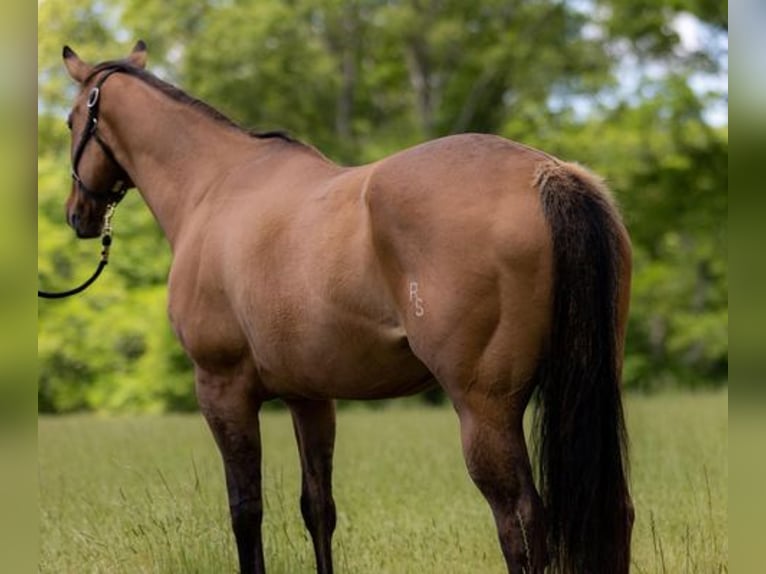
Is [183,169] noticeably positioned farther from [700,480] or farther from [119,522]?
[700,480]

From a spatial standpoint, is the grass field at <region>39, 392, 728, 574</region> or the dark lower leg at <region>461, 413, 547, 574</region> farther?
the grass field at <region>39, 392, 728, 574</region>

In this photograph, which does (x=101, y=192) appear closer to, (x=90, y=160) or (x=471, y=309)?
(x=90, y=160)

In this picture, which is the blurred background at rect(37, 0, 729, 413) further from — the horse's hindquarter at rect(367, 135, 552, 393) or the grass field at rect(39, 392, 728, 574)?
the horse's hindquarter at rect(367, 135, 552, 393)

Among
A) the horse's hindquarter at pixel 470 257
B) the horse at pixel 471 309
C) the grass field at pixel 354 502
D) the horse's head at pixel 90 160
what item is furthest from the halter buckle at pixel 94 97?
the horse's hindquarter at pixel 470 257

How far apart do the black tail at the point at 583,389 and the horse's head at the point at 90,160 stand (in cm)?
254

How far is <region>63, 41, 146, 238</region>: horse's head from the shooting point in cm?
533

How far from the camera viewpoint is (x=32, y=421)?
2176mm

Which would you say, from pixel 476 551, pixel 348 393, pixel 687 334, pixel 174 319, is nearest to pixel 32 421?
pixel 348 393

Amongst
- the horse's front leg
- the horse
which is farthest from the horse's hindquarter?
the horse's front leg

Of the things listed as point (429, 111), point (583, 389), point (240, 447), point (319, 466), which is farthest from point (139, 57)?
point (429, 111)

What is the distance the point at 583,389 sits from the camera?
3.54 m

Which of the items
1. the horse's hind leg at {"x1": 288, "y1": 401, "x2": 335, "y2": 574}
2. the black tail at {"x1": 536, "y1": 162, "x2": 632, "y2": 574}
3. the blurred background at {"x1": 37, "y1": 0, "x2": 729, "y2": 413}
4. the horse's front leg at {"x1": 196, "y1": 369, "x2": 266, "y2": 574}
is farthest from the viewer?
the blurred background at {"x1": 37, "y1": 0, "x2": 729, "y2": 413}

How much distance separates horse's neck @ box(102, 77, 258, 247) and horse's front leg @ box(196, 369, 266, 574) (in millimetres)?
803

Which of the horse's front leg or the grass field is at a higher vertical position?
the horse's front leg
